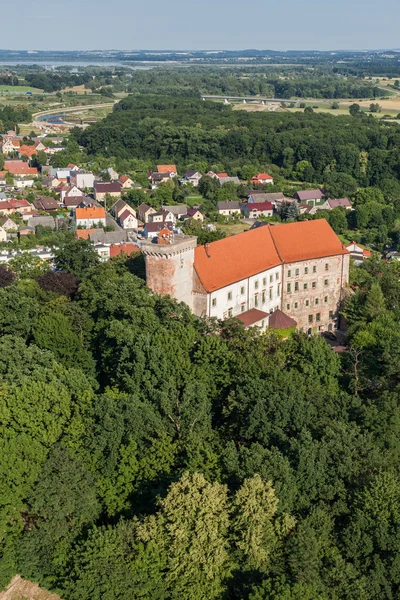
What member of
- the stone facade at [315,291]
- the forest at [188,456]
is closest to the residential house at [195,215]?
the stone facade at [315,291]

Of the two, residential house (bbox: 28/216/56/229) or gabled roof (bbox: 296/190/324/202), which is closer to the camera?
residential house (bbox: 28/216/56/229)

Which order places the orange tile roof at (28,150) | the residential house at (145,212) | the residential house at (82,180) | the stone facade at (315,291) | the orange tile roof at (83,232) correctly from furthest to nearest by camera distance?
the orange tile roof at (28,150) < the residential house at (82,180) < the residential house at (145,212) < the orange tile roof at (83,232) < the stone facade at (315,291)

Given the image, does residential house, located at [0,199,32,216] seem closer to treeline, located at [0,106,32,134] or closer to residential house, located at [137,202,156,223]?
residential house, located at [137,202,156,223]

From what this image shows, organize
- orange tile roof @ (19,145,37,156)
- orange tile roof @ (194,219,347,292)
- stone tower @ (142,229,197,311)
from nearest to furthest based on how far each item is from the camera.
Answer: stone tower @ (142,229,197,311)
orange tile roof @ (194,219,347,292)
orange tile roof @ (19,145,37,156)

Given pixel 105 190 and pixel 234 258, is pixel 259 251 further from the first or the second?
pixel 105 190

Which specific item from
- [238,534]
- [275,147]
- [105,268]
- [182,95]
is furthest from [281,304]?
[182,95]

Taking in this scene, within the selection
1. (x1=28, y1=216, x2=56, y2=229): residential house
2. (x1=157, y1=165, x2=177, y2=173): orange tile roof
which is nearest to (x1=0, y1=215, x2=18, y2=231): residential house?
(x1=28, y1=216, x2=56, y2=229): residential house

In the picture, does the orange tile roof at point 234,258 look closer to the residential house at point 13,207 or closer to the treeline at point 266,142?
the residential house at point 13,207
